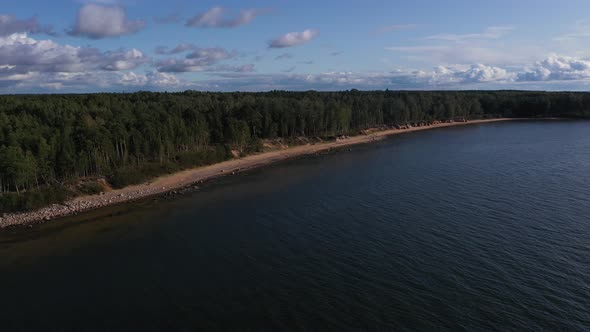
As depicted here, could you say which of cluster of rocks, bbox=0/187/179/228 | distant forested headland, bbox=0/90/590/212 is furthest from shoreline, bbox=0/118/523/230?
distant forested headland, bbox=0/90/590/212

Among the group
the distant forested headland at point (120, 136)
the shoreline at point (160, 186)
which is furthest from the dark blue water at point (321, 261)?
the distant forested headland at point (120, 136)

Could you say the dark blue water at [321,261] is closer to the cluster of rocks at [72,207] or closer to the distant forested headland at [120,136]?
the cluster of rocks at [72,207]

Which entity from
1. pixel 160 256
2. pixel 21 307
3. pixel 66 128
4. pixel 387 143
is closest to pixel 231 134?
pixel 66 128

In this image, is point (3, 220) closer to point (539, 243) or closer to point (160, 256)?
point (160, 256)

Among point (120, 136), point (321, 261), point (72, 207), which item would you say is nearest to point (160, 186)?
point (120, 136)

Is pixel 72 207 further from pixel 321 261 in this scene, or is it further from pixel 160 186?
pixel 321 261

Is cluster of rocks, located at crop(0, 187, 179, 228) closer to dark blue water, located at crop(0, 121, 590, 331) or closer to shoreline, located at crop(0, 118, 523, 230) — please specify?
shoreline, located at crop(0, 118, 523, 230)
